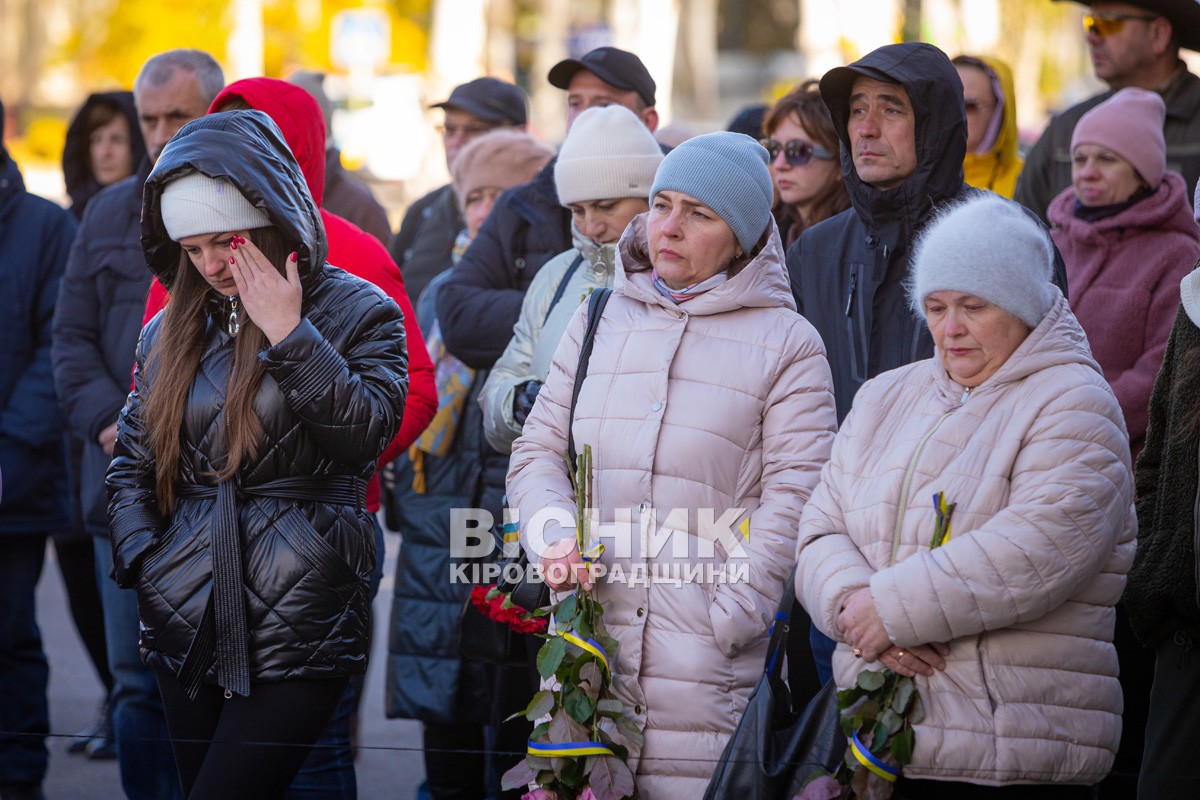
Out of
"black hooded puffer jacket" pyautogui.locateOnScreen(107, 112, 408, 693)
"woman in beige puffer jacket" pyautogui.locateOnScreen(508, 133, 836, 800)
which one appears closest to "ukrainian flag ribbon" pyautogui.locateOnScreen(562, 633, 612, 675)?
"woman in beige puffer jacket" pyautogui.locateOnScreen(508, 133, 836, 800)

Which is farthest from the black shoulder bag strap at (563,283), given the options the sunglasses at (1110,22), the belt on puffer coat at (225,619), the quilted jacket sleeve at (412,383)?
the sunglasses at (1110,22)

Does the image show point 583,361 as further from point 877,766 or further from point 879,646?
point 877,766

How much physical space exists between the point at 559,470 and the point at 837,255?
121 centimetres

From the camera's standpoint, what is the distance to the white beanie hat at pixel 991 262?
353 centimetres

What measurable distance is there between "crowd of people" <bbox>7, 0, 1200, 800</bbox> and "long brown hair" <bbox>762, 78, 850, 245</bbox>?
0.04ft

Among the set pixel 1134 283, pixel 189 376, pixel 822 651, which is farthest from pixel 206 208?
pixel 1134 283

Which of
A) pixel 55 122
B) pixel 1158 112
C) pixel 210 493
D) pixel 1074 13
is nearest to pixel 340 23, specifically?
pixel 55 122

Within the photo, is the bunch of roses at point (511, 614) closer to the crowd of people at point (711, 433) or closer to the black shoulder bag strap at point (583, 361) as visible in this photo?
the crowd of people at point (711, 433)

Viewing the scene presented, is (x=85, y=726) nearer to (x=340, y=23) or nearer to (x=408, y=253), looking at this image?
(x=408, y=253)

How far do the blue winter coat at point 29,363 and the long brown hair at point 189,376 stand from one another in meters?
2.24

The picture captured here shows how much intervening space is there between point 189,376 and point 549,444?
0.90m

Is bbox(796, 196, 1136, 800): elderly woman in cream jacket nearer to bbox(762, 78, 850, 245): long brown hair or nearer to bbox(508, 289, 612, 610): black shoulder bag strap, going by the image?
bbox(508, 289, 612, 610): black shoulder bag strap

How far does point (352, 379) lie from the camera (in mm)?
3836

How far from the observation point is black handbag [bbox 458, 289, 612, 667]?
404cm
